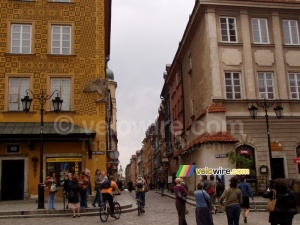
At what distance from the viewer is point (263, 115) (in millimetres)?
24172

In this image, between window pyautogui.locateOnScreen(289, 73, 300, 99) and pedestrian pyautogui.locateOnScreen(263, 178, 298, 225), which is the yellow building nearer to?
window pyautogui.locateOnScreen(289, 73, 300, 99)

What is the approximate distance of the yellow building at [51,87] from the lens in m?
22.2

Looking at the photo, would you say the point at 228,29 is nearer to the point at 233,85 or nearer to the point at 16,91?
the point at 233,85

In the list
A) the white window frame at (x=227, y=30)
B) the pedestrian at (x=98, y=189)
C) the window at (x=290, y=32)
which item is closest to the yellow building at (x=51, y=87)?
the pedestrian at (x=98, y=189)

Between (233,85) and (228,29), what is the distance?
386cm

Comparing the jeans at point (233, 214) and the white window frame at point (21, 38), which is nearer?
the jeans at point (233, 214)

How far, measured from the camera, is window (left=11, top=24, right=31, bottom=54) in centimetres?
2362

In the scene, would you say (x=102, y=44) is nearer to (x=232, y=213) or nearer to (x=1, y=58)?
(x=1, y=58)

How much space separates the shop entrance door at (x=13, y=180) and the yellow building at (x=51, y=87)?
55 mm

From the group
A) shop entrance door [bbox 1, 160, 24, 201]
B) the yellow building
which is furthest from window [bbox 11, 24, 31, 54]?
shop entrance door [bbox 1, 160, 24, 201]

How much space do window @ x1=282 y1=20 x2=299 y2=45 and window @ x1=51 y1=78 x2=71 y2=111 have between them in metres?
14.7

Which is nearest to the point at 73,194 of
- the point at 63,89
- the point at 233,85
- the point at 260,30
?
the point at 63,89

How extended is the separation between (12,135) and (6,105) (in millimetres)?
2580

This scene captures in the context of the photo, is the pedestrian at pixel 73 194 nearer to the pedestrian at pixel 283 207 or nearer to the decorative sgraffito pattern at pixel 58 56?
the decorative sgraffito pattern at pixel 58 56
